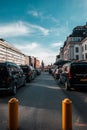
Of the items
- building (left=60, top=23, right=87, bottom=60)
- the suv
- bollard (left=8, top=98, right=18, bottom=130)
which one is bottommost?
bollard (left=8, top=98, right=18, bottom=130)

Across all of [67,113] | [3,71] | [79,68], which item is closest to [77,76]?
[79,68]

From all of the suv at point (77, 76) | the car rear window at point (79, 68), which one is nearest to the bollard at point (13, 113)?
the suv at point (77, 76)

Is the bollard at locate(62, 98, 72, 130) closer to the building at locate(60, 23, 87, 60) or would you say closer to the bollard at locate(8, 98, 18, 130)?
the bollard at locate(8, 98, 18, 130)

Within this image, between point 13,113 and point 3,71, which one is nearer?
point 13,113

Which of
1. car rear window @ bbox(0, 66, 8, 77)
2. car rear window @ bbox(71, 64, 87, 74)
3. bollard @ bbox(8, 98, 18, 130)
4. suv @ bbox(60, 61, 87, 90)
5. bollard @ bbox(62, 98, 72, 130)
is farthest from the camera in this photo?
car rear window @ bbox(71, 64, 87, 74)

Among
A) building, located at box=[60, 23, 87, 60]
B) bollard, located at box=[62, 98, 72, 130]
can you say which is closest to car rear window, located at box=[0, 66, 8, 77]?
bollard, located at box=[62, 98, 72, 130]

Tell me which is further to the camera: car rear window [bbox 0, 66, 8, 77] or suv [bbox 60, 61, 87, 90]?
suv [bbox 60, 61, 87, 90]

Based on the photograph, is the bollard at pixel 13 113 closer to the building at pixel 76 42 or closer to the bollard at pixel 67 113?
the bollard at pixel 67 113

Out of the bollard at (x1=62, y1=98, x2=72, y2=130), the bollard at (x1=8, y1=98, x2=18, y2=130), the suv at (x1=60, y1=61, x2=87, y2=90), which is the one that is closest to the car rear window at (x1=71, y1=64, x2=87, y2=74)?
the suv at (x1=60, y1=61, x2=87, y2=90)

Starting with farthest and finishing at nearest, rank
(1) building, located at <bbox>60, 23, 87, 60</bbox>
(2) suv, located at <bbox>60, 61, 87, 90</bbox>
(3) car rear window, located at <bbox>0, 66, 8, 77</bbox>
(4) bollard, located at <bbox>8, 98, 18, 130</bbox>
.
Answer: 1. (1) building, located at <bbox>60, 23, 87, 60</bbox>
2. (2) suv, located at <bbox>60, 61, 87, 90</bbox>
3. (3) car rear window, located at <bbox>0, 66, 8, 77</bbox>
4. (4) bollard, located at <bbox>8, 98, 18, 130</bbox>

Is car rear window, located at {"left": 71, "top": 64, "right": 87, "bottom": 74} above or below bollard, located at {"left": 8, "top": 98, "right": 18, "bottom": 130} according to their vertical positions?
above

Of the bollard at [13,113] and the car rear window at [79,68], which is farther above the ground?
the car rear window at [79,68]

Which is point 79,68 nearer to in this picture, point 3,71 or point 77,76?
point 77,76

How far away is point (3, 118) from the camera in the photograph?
23.0ft
